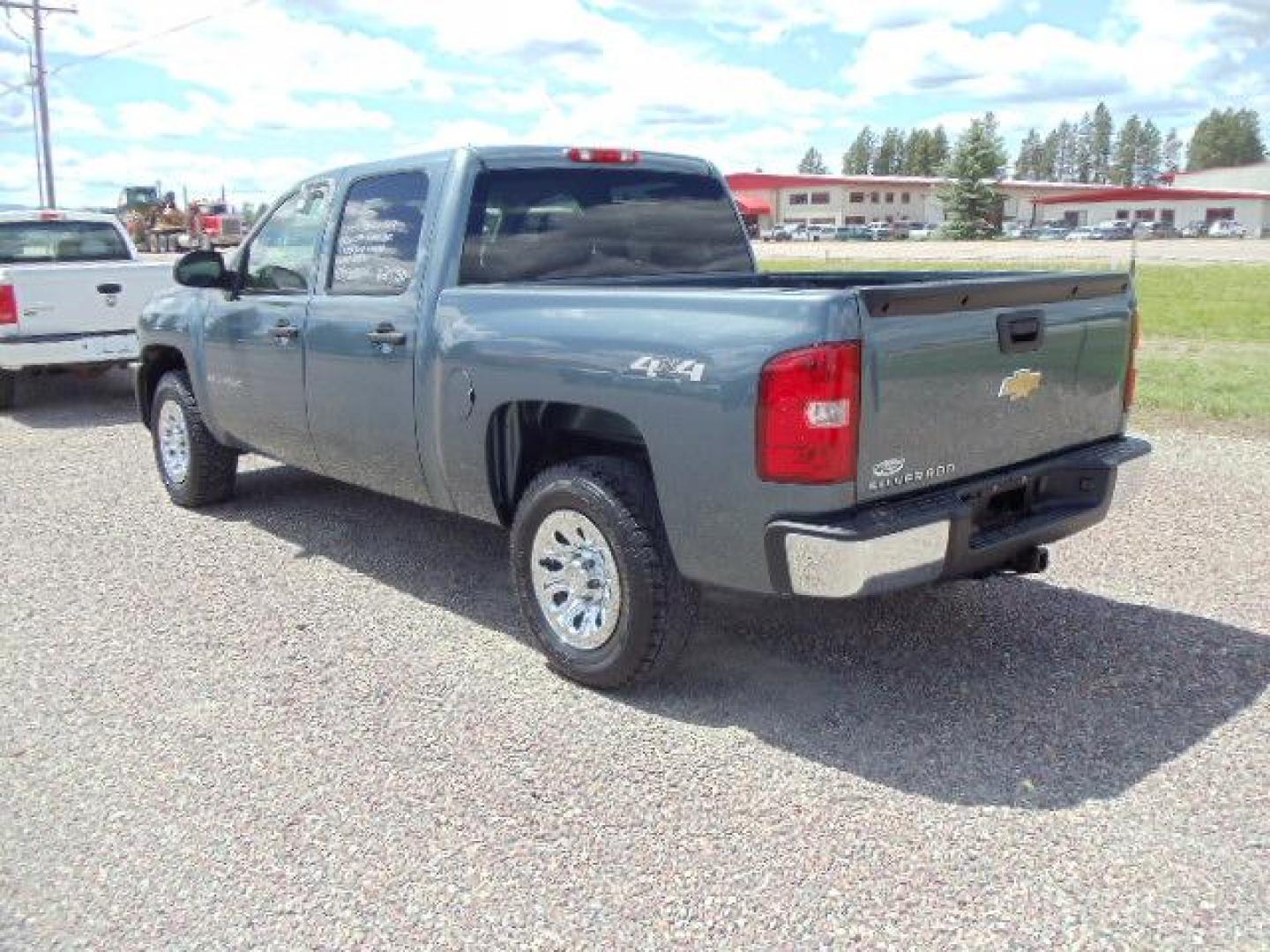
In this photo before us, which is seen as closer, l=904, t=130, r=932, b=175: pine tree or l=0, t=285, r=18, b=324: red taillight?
l=0, t=285, r=18, b=324: red taillight

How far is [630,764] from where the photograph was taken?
3.76m

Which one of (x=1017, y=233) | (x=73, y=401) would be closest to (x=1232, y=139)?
(x=1017, y=233)

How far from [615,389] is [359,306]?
65.6 inches

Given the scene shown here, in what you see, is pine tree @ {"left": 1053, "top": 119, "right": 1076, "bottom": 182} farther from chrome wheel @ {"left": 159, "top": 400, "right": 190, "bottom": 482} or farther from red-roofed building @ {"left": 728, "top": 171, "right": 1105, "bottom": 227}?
chrome wheel @ {"left": 159, "top": 400, "right": 190, "bottom": 482}

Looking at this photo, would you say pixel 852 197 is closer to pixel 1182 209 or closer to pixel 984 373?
pixel 1182 209

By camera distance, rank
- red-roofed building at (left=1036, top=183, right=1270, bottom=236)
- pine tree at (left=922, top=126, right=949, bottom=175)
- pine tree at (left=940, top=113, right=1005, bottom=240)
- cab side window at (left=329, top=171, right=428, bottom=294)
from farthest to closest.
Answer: pine tree at (left=922, top=126, right=949, bottom=175)
red-roofed building at (left=1036, top=183, right=1270, bottom=236)
pine tree at (left=940, top=113, right=1005, bottom=240)
cab side window at (left=329, top=171, right=428, bottom=294)

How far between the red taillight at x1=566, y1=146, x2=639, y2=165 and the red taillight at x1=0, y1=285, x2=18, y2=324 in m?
7.00

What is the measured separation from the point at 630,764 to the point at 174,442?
456 cm

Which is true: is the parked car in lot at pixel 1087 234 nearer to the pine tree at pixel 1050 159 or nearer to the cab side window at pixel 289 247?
the cab side window at pixel 289 247

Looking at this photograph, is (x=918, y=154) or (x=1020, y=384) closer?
(x=1020, y=384)

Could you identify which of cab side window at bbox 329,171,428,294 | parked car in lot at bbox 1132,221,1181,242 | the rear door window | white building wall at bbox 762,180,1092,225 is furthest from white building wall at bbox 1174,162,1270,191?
cab side window at bbox 329,171,428,294

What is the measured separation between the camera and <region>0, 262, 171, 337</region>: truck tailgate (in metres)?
10.1

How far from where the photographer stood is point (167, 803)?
354 cm

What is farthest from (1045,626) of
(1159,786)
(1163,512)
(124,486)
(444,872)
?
(124,486)
